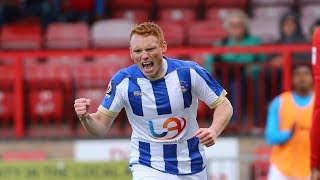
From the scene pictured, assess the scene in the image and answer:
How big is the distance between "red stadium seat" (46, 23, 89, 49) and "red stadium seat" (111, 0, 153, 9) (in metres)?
1.04

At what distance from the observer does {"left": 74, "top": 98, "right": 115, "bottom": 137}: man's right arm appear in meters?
7.31

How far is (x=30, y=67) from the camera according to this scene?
13367 millimetres

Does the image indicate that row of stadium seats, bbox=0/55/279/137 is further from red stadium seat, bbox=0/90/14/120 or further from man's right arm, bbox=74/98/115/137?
man's right arm, bbox=74/98/115/137

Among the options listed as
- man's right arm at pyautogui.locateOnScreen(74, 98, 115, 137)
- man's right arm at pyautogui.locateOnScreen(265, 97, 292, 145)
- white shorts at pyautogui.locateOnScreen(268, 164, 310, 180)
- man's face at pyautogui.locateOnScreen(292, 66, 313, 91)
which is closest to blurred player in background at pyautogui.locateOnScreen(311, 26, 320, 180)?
man's right arm at pyautogui.locateOnScreen(74, 98, 115, 137)

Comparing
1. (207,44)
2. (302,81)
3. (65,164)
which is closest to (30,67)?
(65,164)

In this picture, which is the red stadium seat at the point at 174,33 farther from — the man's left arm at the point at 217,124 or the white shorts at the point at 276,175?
the man's left arm at the point at 217,124

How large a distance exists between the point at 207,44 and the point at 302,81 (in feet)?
8.36

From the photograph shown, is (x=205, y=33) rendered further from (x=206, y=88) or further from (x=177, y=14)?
(x=206, y=88)

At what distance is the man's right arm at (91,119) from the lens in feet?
24.0

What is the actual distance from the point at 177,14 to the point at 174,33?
1135 mm

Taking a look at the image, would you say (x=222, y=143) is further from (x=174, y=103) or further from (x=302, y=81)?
(x=174, y=103)

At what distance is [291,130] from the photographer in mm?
12078

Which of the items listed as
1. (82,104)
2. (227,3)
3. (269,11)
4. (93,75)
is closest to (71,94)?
(93,75)

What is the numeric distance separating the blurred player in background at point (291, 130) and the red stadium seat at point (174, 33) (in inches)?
Answer: 102
